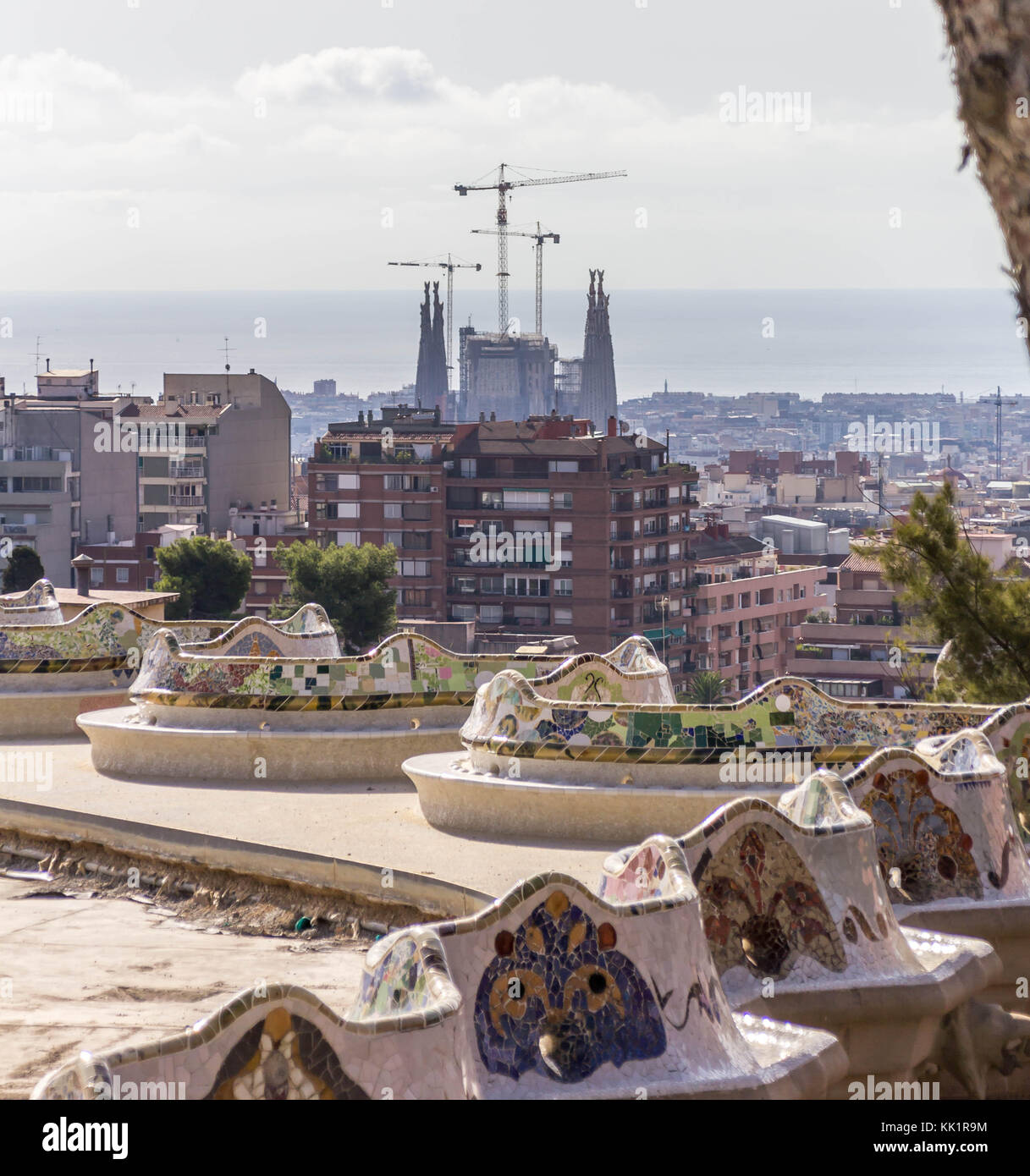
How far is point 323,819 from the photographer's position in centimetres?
1145

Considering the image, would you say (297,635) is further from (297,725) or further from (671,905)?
(671,905)

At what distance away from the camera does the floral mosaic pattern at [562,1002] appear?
5.97 meters

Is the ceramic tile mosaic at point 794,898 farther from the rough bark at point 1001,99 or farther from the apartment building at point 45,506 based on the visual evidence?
the apartment building at point 45,506

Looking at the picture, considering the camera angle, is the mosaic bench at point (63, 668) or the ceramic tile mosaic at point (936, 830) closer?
the ceramic tile mosaic at point (936, 830)

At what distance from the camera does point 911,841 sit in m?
8.93

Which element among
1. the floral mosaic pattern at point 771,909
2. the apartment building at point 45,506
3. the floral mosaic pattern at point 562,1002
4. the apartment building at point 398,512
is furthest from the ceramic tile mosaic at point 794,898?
the apartment building at point 398,512

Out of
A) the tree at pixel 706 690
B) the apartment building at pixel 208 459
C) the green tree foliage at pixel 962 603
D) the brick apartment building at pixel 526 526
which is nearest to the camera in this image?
the green tree foliage at pixel 962 603

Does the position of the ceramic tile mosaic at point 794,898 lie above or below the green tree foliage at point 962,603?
below

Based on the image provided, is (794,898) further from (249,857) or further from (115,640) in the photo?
(115,640)

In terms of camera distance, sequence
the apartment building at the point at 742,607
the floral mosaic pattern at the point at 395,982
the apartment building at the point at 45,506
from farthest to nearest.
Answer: the apartment building at the point at 742,607 < the apartment building at the point at 45,506 < the floral mosaic pattern at the point at 395,982

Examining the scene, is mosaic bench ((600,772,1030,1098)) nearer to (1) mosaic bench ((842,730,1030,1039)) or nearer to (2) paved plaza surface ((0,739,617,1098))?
(1) mosaic bench ((842,730,1030,1039))

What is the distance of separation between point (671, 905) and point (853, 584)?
78.3 m

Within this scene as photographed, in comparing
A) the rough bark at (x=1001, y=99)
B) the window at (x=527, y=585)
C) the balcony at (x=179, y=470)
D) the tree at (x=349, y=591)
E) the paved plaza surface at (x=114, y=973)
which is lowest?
the window at (x=527, y=585)

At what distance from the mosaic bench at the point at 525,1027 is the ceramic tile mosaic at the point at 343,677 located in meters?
6.21
